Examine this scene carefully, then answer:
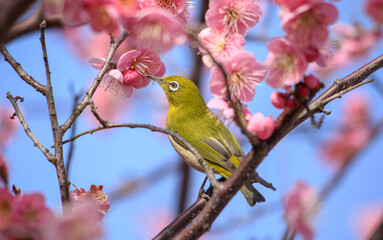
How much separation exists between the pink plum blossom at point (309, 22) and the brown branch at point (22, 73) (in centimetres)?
101

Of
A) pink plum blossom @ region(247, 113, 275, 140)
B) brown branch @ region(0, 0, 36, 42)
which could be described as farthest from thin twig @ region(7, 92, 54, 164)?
pink plum blossom @ region(247, 113, 275, 140)

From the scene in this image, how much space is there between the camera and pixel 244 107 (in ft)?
5.08

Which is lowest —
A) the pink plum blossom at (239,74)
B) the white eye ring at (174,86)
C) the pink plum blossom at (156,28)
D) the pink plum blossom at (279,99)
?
the pink plum blossom at (279,99)

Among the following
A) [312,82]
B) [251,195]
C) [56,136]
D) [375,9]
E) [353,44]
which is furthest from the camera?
[353,44]

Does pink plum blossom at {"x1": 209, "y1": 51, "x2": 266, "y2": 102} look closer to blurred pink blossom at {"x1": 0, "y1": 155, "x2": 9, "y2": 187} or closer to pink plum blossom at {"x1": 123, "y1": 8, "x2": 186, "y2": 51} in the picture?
pink plum blossom at {"x1": 123, "y1": 8, "x2": 186, "y2": 51}

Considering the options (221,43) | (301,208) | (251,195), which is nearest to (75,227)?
(221,43)

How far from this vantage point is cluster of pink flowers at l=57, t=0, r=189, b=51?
1403 mm

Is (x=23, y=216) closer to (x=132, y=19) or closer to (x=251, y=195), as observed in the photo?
(x=132, y=19)

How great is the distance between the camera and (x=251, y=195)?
2.88m

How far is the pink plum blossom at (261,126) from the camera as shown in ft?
4.59

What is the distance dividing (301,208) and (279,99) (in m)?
1.18

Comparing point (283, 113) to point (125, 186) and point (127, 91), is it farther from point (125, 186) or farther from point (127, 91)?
point (125, 186)

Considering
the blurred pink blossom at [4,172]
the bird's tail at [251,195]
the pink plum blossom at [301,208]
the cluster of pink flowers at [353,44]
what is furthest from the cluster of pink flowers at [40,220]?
the cluster of pink flowers at [353,44]

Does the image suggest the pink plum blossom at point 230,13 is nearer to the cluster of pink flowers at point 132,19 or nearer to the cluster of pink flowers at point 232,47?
the cluster of pink flowers at point 232,47
